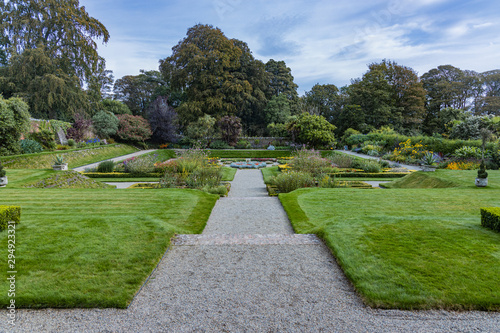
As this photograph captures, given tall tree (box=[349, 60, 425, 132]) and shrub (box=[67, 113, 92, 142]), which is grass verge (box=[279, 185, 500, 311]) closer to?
shrub (box=[67, 113, 92, 142])

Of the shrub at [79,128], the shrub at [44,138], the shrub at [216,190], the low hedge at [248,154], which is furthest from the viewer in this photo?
the low hedge at [248,154]

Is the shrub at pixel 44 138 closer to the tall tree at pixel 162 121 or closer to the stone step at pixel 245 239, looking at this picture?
the tall tree at pixel 162 121

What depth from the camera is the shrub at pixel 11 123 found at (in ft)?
42.9

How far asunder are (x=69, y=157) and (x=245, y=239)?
15.7 metres

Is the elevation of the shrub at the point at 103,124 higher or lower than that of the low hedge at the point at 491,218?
higher

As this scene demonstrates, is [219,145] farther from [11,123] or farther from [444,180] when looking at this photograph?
[444,180]

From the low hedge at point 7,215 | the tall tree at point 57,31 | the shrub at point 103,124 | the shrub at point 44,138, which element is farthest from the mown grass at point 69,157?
the low hedge at point 7,215

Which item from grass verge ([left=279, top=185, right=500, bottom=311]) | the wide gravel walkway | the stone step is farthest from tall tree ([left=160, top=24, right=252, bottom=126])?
the wide gravel walkway

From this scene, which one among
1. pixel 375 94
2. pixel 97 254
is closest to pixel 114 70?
pixel 375 94

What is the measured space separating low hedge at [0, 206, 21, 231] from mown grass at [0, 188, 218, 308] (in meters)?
0.16

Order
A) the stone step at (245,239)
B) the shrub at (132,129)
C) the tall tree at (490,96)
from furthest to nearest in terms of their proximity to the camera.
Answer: the tall tree at (490,96) < the shrub at (132,129) < the stone step at (245,239)

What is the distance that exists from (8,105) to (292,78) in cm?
2961

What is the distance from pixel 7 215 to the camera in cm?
445

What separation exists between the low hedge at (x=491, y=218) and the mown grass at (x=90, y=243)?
15.5 ft
